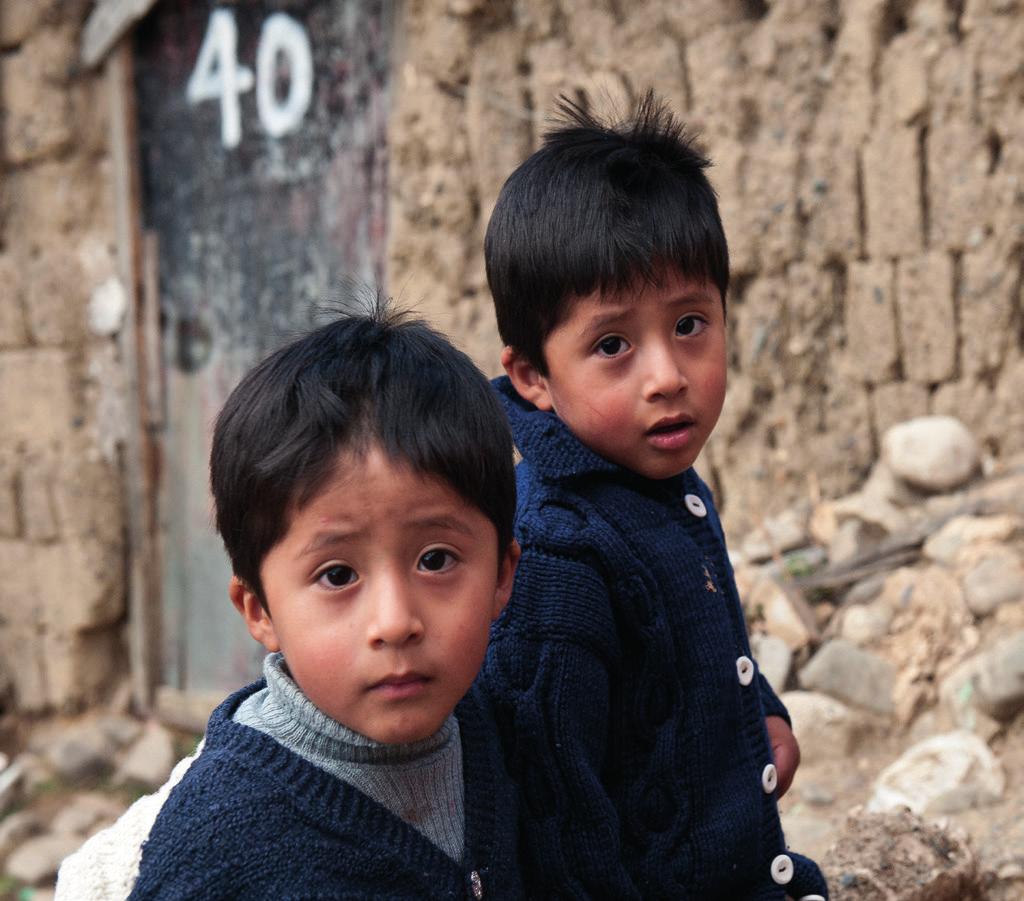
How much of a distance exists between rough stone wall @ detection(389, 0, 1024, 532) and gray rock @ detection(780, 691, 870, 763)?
0.70 m

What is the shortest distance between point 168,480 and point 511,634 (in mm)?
4274

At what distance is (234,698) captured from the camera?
60.1 inches

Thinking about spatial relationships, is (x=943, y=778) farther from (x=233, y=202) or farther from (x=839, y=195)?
(x=233, y=202)

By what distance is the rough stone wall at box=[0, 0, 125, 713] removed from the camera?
5406 mm

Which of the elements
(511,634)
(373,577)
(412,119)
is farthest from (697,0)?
(373,577)

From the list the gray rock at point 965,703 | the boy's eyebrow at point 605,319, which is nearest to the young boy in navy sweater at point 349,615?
the boy's eyebrow at point 605,319

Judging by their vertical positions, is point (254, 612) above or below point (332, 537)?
below

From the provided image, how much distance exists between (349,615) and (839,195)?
9.14 feet

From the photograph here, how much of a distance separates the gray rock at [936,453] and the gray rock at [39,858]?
332 cm

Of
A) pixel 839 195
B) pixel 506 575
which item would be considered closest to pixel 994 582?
pixel 839 195

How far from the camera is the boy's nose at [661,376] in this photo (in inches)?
65.9

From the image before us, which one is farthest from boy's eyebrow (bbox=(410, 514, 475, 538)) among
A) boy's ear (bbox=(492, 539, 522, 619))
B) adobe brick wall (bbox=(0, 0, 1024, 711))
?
adobe brick wall (bbox=(0, 0, 1024, 711))

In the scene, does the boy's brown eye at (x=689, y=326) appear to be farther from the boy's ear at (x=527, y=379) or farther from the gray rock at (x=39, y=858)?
the gray rock at (x=39, y=858)

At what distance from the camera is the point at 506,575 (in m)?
1.53
